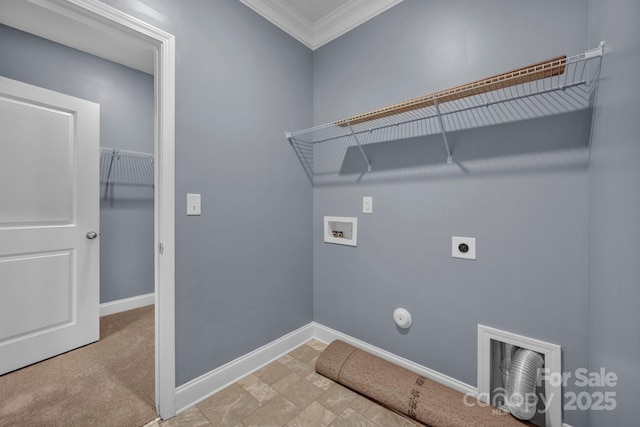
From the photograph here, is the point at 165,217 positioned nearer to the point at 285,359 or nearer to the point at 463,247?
the point at 285,359

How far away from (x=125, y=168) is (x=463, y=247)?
128 inches

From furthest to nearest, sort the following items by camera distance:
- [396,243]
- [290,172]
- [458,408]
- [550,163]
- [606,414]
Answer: [290,172], [396,243], [458,408], [550,163], [606,414]

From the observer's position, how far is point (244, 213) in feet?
5.86

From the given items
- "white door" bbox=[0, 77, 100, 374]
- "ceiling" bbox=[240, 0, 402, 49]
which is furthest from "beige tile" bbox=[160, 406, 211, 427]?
"ceiling" bbox=[240, 0, 402, 49]

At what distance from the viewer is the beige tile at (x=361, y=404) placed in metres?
1.47

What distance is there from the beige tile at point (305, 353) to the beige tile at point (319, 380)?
17 cm

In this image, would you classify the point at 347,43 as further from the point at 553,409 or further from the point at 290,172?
the point at 553,409

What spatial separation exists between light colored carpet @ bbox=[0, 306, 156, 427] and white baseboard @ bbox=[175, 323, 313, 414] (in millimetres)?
181

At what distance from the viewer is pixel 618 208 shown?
70 cm

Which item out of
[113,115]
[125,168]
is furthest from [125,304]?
[113,115]

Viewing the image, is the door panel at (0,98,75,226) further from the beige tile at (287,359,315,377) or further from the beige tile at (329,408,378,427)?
the beige tile at (329,408,378,427)

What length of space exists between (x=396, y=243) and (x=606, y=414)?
112cm

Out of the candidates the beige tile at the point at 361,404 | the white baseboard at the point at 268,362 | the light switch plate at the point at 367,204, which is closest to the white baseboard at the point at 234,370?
the white baseboard at the point at 268,362

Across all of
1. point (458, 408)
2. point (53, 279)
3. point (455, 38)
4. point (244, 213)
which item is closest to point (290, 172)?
point (244, 213)
